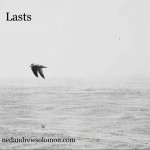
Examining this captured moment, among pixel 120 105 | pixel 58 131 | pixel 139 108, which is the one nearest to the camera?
pixel 58 131

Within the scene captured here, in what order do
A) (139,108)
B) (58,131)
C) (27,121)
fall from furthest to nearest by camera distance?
(139,108)
(27,121)
(58,131)

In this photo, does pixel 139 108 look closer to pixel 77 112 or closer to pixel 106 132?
pixel 77 112

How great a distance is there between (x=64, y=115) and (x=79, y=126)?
5.40 meters

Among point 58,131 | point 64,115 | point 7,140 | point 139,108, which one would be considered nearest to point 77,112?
point 64,115

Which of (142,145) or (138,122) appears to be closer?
(142,145)

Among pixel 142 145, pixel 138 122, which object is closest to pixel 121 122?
pixel 138 122

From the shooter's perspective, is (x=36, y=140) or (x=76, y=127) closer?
(x=36, y=140)

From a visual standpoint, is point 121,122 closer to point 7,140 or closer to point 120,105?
point 7,140

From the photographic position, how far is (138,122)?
2777 centimetres

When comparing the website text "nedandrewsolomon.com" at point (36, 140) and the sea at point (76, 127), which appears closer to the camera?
the sea at point (76, 127)

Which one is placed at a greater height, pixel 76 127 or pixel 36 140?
pixel 76 127

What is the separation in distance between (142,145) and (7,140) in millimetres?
6894

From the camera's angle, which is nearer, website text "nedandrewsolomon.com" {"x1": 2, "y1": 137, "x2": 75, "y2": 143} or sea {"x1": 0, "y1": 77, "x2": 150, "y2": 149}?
sea {"x1": 0, "y1": 77, "x2": 150, "y2": 149}

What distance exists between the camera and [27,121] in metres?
28.6
